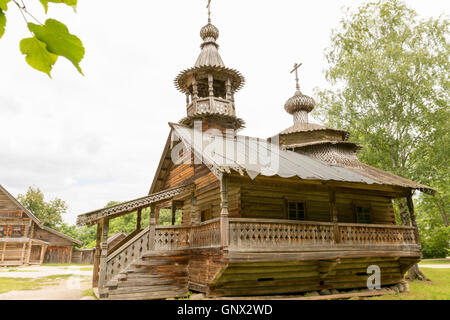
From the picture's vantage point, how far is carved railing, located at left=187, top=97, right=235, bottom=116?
17.4 m

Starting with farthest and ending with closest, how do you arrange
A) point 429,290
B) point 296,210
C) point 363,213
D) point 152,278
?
point 363,213
point 429,290
point 296,210
point 152,278

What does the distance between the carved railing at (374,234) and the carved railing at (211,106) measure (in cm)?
876

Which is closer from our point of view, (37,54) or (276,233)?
(37,54)

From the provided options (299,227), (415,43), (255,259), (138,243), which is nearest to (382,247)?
(299,227)

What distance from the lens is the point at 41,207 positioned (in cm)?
5406

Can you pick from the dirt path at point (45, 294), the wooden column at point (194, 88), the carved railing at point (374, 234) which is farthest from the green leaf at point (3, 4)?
the wooden column at point (194, 88)

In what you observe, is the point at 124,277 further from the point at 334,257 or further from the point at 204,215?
the point at 334,257

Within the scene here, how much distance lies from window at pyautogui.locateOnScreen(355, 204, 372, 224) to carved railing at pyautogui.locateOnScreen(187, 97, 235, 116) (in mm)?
8390

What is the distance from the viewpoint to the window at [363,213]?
16312 millimetres

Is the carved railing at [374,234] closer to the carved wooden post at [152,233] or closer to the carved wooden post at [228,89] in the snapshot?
the carved wooden post at [152,233]

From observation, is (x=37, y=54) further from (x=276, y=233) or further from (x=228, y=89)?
(x=228, y=89)

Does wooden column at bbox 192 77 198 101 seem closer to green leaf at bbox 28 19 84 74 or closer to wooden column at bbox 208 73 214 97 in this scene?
wooden column at bbox 208 73 214 97

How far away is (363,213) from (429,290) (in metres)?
4.42

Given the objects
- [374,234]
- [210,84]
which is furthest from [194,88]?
[374,234]
